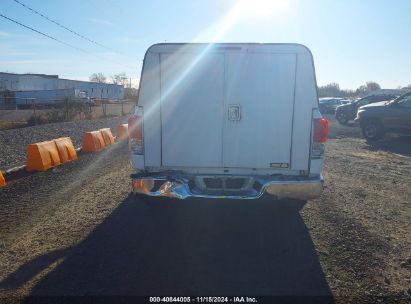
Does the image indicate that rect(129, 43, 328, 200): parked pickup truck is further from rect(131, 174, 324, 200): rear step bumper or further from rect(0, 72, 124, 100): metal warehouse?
rect(0, 72, 124, 100): metal warehouse

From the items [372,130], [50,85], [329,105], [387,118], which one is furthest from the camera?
[50,85]

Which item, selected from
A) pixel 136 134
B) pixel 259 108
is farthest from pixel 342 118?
pixel 136 134

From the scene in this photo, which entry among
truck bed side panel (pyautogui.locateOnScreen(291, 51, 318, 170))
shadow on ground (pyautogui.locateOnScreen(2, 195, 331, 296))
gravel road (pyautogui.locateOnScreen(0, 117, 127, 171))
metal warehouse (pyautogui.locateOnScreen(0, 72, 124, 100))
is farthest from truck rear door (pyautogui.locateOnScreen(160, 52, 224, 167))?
metal warehouse (pyautogui.locateOnScreen(0, 72, 124, 100))

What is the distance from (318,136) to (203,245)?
1899mm

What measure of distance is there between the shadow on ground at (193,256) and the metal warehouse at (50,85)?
5572 cm

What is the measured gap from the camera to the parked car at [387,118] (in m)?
13.9

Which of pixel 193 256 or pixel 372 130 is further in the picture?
pixel 372 130

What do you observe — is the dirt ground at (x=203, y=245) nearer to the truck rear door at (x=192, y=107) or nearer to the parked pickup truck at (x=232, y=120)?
the parked pickup truck at (x=232, y=120)

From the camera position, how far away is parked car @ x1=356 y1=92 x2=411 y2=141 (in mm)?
13852

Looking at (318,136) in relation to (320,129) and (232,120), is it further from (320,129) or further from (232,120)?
(232,120)

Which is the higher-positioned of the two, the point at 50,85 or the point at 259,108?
the point at 50,85

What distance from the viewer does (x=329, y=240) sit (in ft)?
15.6

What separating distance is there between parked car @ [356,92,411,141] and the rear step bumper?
10908 mm

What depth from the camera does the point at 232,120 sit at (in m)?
4.68
